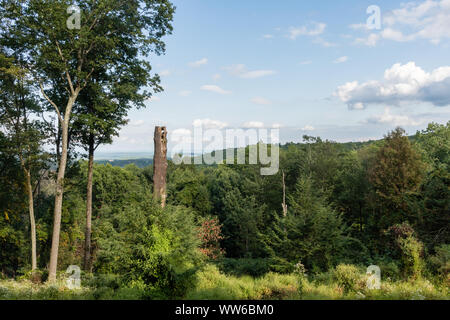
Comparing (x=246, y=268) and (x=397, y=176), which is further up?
(x=397, y=176)

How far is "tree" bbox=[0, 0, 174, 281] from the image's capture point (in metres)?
12.1

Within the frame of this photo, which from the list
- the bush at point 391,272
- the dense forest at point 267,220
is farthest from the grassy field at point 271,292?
the bush at point 391,272

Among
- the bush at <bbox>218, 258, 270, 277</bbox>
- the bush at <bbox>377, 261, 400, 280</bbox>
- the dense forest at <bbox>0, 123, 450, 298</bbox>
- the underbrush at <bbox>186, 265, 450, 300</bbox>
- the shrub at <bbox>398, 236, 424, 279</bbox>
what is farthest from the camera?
the bush at <bbox>218, 258, 270, 277</bbox>

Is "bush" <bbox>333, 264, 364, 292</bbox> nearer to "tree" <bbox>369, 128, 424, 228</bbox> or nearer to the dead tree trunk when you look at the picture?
the dead tree trunk

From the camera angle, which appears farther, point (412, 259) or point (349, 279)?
point (412, 259)

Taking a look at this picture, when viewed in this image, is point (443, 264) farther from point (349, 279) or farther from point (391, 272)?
point (349, 279)

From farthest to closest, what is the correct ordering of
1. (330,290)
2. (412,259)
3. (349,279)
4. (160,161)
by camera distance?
1. (160,161)
2. (412,259)
3. (349,279)
4. (330,290)

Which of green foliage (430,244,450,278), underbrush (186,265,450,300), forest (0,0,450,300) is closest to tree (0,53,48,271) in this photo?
forest (0,0,450,300)

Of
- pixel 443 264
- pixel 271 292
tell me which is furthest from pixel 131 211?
pixel 443 264

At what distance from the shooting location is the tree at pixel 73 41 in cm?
1213

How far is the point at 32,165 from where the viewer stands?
52.7 ft

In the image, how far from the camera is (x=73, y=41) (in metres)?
12.7
